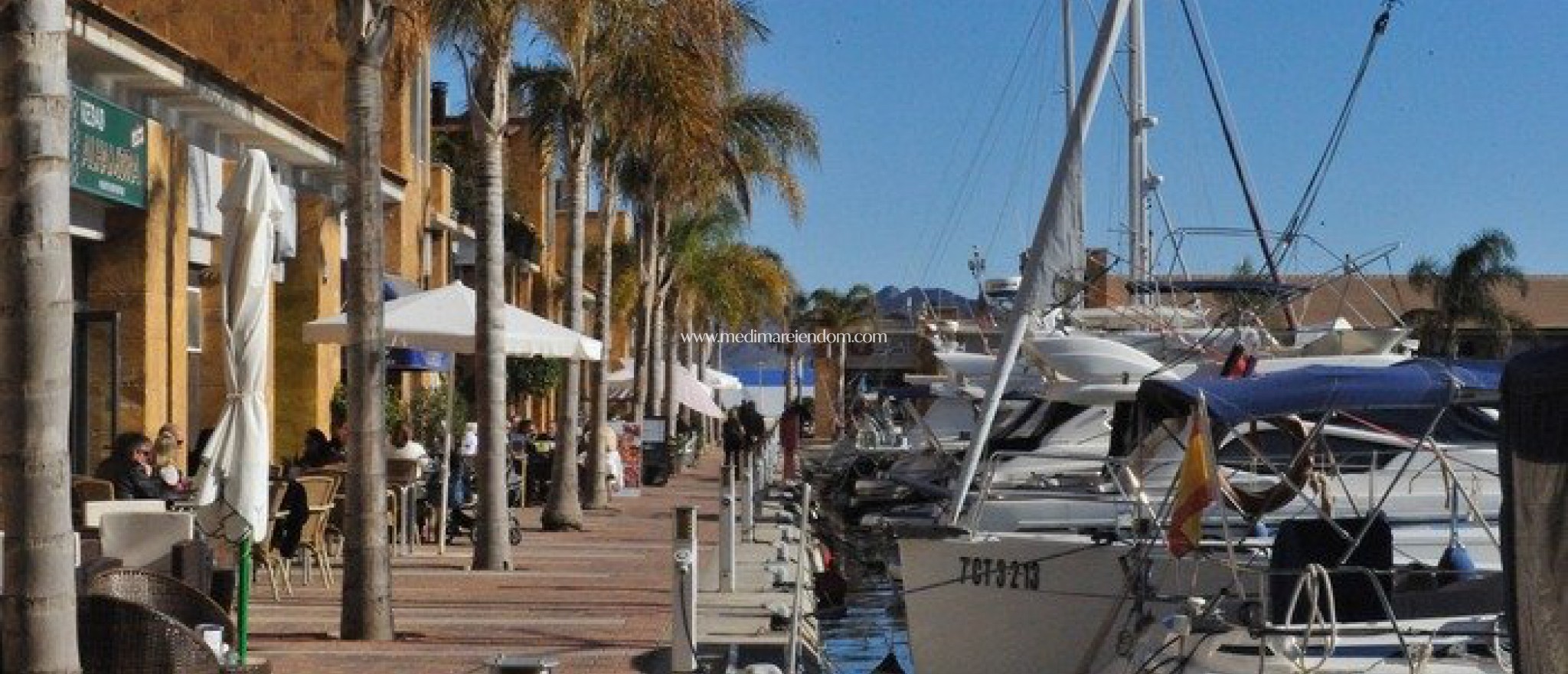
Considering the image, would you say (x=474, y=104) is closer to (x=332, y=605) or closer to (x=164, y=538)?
(x=332, y=605)

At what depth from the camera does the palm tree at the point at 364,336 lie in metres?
15.9

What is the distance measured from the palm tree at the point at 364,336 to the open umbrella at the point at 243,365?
54.6 inches

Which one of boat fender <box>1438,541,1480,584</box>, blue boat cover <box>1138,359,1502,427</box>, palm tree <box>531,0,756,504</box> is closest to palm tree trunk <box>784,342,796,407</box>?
palm tree <box>531,0,756,504</box>

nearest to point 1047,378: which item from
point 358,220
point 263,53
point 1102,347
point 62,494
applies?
point 1102,347

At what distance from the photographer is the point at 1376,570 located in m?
13.2

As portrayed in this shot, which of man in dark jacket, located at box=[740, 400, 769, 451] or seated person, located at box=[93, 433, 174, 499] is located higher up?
seated person, located at box=[93, 433, 174, 499]

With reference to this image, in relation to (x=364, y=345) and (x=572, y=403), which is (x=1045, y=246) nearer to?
(x=364, y=345)

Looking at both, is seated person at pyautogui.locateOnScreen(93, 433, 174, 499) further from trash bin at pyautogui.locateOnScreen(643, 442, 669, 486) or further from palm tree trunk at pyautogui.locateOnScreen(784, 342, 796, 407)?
palm tree trunk at pyautogui.locateOnScreen(784, 342, 796, 407)

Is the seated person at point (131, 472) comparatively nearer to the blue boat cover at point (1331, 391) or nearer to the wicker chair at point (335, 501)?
the wicker chair at point (335, 501)

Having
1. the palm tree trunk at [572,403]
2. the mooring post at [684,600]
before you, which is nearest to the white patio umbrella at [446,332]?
the palm tree trunk at [572,403]

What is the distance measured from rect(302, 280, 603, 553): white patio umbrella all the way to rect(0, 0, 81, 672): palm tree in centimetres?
1503

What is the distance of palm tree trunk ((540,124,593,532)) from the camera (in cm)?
3044

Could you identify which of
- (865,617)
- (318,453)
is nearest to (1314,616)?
(865,617)

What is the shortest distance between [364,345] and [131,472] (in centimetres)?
359
